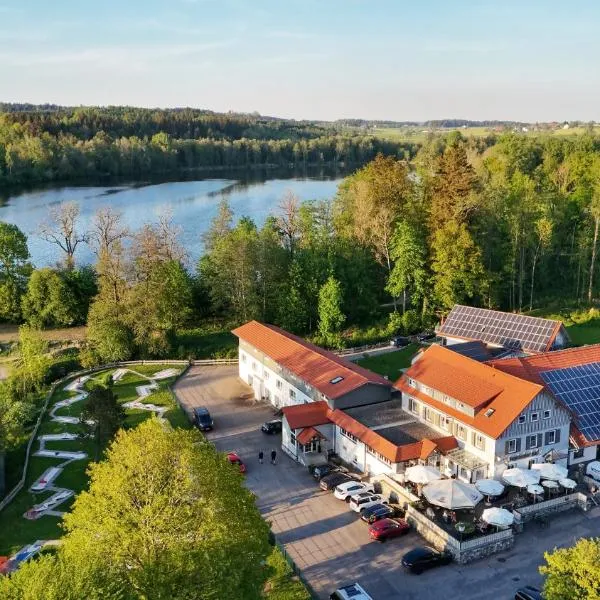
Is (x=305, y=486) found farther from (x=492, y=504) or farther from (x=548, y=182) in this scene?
(x=548, y=182)

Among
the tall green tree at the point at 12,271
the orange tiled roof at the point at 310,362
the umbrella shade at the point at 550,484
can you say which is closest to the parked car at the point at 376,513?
the umbrella shade at the point at 550,484

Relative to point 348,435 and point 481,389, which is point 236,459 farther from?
point 481,389

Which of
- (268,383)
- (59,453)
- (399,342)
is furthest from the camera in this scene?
(399,342)

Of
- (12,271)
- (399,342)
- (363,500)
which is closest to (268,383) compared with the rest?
(363,500)

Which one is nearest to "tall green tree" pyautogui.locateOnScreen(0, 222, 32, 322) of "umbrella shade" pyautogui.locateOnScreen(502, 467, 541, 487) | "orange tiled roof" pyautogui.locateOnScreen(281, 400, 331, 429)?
"orange tiled roof" pyautogui.locateOnScreen(281, 400, 331, 429)

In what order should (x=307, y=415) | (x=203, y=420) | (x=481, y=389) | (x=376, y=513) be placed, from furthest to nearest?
1. (x=203, y=420)
2. (x=307, y=415)
3. (x=481, y=389)
4. (x=376, y=513)

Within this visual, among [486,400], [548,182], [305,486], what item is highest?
[548,182]

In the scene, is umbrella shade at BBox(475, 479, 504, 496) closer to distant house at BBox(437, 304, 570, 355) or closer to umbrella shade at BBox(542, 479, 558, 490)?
umbrella shade at BBox(542, 479, 558, 490)

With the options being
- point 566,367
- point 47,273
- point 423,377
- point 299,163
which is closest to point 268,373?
point 423,377
